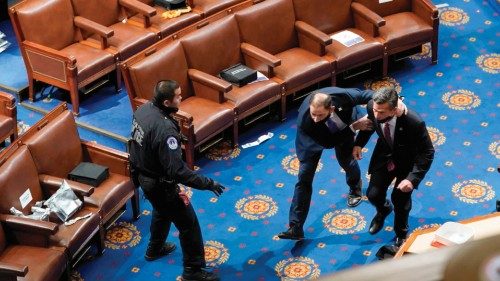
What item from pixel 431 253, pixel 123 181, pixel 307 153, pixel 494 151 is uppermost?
pixel 431 253

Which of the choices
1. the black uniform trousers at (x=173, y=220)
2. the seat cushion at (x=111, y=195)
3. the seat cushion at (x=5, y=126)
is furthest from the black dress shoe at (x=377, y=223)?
the seat cushion at (x=5, y=126)

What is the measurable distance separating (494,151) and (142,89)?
116 inches

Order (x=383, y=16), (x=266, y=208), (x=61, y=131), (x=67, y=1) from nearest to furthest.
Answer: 1. (x=61, y=131)
2. (x=266, y=208)
3. (x=67, y=1)
4. (x=383, y=16)

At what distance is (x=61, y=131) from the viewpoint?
18.3ft

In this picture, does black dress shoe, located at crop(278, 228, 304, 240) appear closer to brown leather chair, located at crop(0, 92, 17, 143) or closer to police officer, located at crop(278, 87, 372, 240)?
police officer, located at crop(278, 87, 372, 240)

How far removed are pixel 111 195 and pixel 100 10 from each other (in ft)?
8.42

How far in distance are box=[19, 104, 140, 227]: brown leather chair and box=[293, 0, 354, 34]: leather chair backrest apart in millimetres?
2521

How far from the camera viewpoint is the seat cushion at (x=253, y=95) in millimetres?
6547

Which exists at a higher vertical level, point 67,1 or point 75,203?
point 67,1

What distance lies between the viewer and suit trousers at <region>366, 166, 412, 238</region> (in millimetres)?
5109

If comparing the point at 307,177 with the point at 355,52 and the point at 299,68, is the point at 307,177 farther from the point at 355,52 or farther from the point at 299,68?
the point at 355,52

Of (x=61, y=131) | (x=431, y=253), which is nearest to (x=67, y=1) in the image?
(x=61, y=131)

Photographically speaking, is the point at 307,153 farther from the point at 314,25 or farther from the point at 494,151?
the point at 314,25

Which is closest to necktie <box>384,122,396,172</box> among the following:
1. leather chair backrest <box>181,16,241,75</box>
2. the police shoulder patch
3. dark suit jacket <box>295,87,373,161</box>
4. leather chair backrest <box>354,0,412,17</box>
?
dark suit jacket <box>295,87,373,161</box>
